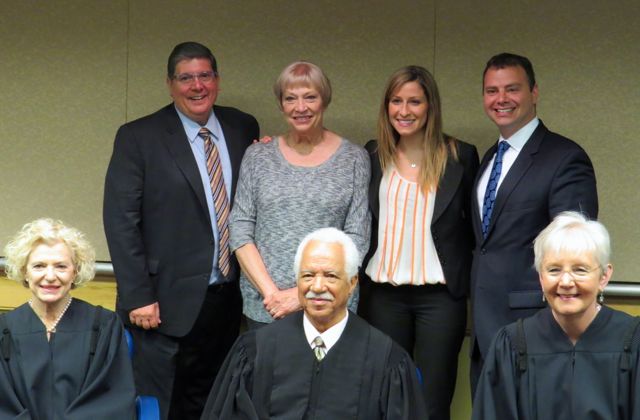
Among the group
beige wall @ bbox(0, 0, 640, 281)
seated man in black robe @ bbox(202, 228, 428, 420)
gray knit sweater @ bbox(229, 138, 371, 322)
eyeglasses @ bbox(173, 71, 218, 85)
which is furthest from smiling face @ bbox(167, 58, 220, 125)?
seated man in black robe @ bbox(202, 228, 428, 420)

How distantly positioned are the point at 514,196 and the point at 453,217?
285 millimetres

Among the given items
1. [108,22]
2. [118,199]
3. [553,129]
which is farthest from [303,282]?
[108,22]

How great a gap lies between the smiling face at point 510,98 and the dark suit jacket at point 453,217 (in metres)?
0.24

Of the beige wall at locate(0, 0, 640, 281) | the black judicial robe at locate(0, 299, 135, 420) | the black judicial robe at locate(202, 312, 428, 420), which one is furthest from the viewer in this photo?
the beige wall at locate(0, 0, 640, 281)

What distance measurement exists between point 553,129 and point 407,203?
37.3 inches

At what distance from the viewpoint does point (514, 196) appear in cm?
439


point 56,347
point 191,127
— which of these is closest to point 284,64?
point 191,127

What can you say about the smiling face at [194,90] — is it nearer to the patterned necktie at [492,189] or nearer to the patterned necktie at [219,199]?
the patterned necktie at [219,199]

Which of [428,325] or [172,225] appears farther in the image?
[172,225]

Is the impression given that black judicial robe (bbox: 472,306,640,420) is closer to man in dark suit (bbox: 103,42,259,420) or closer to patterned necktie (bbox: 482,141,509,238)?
patterned necktie (bbox: 482,141,509,238)

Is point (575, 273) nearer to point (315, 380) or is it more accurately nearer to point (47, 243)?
point (315, 380)

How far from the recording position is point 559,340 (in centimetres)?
374

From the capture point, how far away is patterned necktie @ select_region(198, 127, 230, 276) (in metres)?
4.76

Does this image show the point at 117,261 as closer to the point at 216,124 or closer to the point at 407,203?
the point at 216,124
